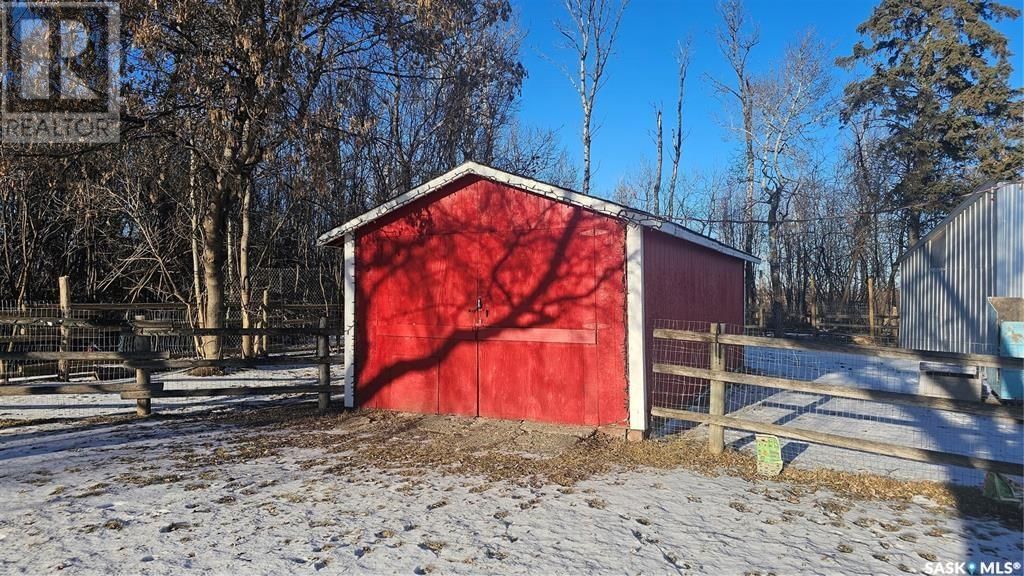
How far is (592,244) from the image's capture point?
23.7 feet

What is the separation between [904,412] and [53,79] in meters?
13.7

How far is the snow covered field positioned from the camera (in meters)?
3.70

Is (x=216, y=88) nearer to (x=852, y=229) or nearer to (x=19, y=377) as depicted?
(x=19, y=377)

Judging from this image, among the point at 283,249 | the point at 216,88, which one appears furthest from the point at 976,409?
the point at 283,249

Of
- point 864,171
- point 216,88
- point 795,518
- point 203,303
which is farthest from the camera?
point 864,171

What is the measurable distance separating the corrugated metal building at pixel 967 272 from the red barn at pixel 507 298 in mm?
6838

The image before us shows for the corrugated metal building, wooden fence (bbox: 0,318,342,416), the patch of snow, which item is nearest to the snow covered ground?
the patch of snow

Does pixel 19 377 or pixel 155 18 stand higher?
pixel 155 18

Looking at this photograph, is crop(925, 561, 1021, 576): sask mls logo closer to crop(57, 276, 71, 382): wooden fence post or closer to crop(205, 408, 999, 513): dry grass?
crop(205, 408, 999, 513): dry grass

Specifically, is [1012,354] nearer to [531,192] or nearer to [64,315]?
[531,192]

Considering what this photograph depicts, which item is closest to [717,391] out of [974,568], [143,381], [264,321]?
[974,568]
